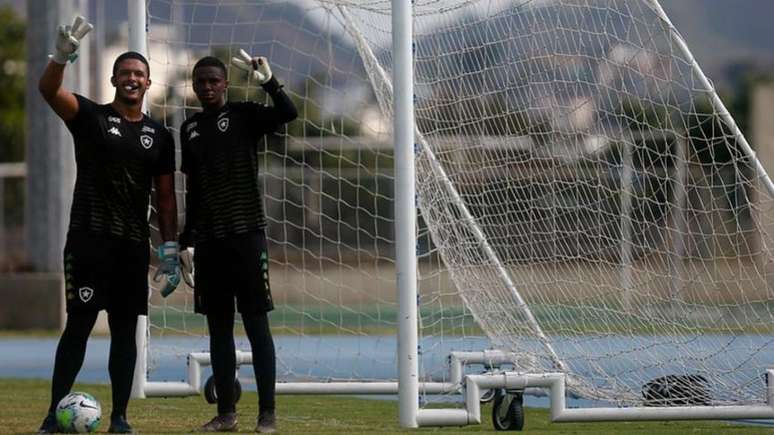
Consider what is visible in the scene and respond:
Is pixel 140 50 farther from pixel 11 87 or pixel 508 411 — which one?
pixel 11 87

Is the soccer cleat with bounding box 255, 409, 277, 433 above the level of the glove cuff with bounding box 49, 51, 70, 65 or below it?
below

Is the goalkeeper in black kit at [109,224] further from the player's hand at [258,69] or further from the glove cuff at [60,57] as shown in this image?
the player's hand at [258,69]

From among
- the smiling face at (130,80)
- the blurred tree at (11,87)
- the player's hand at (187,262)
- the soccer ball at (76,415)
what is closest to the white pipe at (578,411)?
the player's hand at (187,262)

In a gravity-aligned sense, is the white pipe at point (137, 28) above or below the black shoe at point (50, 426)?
above

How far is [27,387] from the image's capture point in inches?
439

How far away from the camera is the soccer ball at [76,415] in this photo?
6879mm

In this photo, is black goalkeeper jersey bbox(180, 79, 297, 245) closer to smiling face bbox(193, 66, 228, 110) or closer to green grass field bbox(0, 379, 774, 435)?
smiling face bbox(193, 66, 228, 110)

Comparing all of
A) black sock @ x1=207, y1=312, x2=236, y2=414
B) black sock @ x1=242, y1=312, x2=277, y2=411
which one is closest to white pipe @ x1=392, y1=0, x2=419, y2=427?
black sock @ x1=242, y1=312, x2=277, y2=411

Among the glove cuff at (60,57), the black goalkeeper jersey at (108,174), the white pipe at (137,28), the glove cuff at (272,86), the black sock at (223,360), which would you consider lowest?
the black sock at (223,360)

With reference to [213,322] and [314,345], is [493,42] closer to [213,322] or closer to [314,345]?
[213,322]

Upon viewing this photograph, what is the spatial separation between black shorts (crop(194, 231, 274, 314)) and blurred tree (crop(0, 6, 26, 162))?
39547 mm

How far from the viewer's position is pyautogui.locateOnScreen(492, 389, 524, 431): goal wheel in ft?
25.0

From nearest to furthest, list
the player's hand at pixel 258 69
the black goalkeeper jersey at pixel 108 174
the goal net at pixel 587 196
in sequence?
the black goalkeeper jersey at pixel 108 174
the player's hand at pixel 258 69
the goal net at pixel 587 196

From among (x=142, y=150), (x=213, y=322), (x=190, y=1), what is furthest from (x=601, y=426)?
(x=190, y=1)
